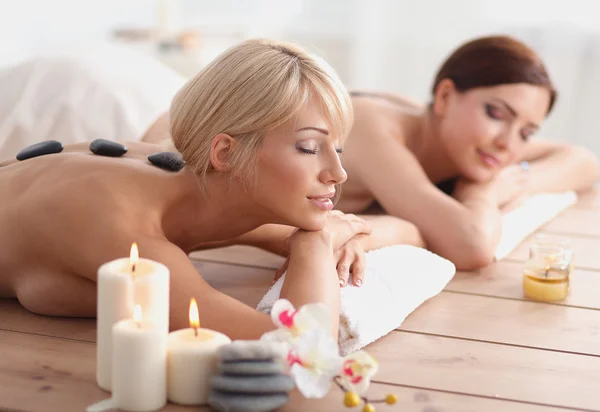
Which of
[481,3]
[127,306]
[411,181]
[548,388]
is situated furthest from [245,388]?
[481,3]

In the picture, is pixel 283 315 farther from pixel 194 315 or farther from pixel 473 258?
pixel 473 258

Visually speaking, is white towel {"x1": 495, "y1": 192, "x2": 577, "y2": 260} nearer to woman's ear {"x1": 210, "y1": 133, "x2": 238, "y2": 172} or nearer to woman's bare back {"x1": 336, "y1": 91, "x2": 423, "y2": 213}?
woman's bare back {"x1": 336, "y1": 91, "x2": 423, "y2": 213}

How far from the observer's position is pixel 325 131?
5.13 ft

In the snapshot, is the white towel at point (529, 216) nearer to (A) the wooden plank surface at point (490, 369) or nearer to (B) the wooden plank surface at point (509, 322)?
(B) the wooden plank surface at point (509, 322)

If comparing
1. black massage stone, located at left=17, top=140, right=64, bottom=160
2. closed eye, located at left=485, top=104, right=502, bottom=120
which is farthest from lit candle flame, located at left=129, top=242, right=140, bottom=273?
closed eye, located at left=485, top=104, right=502, bottom=120

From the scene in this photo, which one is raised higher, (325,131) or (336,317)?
(325,131)

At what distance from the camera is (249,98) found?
4.99 ft

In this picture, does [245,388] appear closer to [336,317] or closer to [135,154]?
[336,317]

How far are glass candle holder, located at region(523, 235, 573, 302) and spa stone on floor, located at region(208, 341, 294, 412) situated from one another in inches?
32.4

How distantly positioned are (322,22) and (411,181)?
2500 mm

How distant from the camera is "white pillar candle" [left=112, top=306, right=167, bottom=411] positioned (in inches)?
47.5

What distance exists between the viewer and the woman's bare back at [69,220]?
1493mm

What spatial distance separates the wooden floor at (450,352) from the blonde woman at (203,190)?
146 mm

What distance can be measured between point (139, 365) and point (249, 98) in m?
0.54
